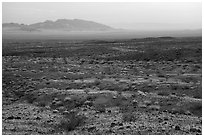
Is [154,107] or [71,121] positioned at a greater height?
[154,107]

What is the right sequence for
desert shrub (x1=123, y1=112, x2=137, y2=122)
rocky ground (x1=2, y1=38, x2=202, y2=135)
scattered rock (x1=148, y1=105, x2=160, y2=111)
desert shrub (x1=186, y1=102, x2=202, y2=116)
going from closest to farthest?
1. rocky ground (x1=2, y1=38, x2=202, y2=135)
2. desert shrub (x1=123, y1=112, x2=137, y2=122)
3. desert shrub (x1=186, y1=102, x2=202, y2=116)
4. scattered rock (x1=148, y1=105, x2=160, y2=111)

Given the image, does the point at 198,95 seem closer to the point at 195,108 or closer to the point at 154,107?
the point at 195,108

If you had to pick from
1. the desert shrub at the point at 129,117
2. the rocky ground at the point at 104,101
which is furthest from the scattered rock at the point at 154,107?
the desert shrub at the point at 129,117

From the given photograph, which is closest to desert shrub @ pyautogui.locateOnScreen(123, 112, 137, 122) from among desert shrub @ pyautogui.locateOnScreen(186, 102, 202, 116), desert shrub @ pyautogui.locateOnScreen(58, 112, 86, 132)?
desert shrub @ pyautogui.locateOnScreen(58, 112, 86, 132)

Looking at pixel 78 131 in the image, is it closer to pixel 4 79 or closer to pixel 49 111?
Answer: pixel 49 111

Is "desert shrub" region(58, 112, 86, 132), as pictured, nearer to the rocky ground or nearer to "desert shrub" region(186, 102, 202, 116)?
the rocky ground

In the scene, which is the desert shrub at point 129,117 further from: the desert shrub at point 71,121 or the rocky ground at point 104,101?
the desert shrub at point 71,121

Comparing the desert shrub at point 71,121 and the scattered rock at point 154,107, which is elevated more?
the scattered rock at point 154,107

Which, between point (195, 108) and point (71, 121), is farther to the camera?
point (195, 108)

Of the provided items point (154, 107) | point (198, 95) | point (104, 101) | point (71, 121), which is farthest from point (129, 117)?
point (198, 95)

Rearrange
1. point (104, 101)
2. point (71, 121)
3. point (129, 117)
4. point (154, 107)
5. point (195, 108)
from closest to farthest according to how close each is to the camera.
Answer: point (71, 121) → point (129, 117) → point (195, 108) → point (154, 107) → point (104, 101)
